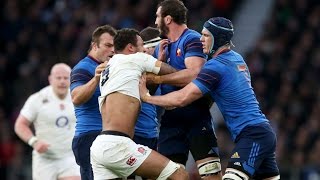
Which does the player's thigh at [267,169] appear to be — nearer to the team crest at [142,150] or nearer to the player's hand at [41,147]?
the team crest at [142,150]

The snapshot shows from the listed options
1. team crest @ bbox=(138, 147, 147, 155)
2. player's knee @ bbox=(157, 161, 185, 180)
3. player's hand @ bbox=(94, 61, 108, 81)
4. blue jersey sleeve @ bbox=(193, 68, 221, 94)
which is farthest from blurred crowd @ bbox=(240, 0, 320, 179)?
team crest @ bbox=(138, 147, 147, 155)

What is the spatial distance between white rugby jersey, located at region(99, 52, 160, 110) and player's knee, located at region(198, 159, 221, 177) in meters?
1.44

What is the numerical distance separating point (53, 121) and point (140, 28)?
8.06 meters

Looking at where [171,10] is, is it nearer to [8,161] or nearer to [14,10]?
[8,161]

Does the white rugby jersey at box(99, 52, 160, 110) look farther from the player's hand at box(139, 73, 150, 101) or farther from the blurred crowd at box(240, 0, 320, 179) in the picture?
the blurred crowd at box(240, 0, 320, 179)

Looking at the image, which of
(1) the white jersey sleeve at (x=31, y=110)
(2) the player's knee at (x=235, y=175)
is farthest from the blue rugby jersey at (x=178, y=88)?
(1) the white jersey sleeve at (x=31, y=110)

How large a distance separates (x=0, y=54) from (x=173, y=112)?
34.2 feet

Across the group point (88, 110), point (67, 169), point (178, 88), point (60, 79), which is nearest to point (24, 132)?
point (67, 169)

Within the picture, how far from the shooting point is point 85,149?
12.4m

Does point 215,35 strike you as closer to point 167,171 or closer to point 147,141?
point 147,141

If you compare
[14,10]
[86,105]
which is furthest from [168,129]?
[14,10]

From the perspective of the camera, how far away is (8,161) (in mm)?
20016

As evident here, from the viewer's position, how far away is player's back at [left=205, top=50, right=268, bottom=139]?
11.4m

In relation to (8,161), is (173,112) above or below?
above
